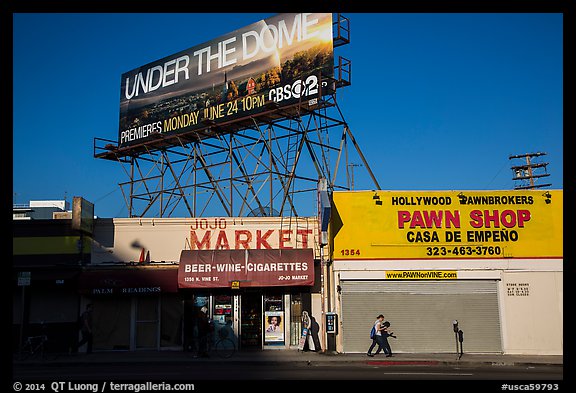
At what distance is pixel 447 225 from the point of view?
23.1 metres

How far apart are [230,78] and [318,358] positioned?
591 inches

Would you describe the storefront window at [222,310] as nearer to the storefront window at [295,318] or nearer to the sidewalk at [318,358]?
the sidewalk at [318,358]

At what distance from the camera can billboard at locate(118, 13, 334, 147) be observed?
85.9ft

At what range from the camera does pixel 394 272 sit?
2264 centimetres

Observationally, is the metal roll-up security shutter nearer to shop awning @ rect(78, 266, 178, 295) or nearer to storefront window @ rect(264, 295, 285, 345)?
storefront window @ rect(264, 295, 285, 345)

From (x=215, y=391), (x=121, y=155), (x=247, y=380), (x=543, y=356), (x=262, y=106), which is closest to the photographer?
(x=215, y=391)

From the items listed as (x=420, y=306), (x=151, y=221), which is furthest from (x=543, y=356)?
(x=151, y=221)

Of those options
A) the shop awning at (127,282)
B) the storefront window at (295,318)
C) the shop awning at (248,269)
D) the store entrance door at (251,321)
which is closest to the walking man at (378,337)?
the shop awning at (248,269)

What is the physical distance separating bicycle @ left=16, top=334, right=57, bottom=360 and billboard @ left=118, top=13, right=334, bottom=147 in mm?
12596

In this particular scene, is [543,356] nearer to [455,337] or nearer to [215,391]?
[455,337]

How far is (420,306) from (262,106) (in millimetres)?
11575

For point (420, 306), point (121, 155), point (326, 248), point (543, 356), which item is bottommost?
point (543, 356)

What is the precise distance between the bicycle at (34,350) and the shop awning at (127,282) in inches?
90.6

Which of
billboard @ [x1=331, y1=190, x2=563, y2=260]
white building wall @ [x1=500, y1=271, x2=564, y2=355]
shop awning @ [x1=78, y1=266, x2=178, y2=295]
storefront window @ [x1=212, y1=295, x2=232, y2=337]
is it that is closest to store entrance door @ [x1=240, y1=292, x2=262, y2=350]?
storefront window @ [x1=212, y1=295, x2=232, y2=337]
